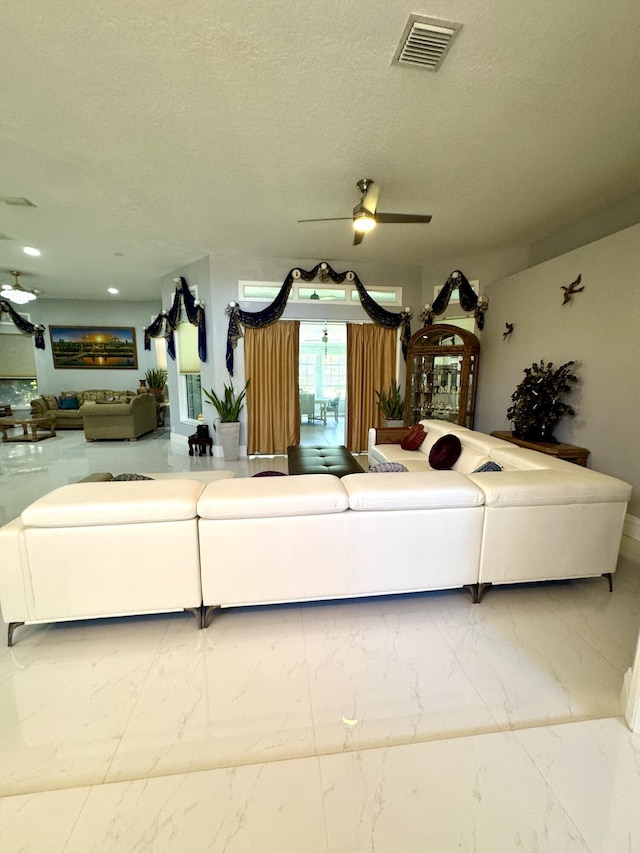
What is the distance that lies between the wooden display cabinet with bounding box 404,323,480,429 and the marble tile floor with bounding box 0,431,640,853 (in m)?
3.34

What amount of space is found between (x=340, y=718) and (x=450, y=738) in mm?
418

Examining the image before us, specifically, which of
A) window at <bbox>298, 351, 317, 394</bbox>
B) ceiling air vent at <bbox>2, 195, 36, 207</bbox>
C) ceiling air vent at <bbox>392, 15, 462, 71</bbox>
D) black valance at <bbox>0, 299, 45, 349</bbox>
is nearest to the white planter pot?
window at <bbox>298, 351, 317, 394</bbox>

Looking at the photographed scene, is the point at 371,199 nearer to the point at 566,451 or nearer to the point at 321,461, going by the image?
the point at 321,461

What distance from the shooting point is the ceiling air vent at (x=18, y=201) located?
3404mm

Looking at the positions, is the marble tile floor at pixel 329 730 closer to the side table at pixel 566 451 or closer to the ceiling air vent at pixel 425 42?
the side table at pixel 566 451

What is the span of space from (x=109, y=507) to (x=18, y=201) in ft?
12.2

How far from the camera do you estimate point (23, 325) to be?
304 inches

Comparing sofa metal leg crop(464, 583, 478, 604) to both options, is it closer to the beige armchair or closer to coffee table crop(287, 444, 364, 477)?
coffee table crop(287, 444, 364, 477)

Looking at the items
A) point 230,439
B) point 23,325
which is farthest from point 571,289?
point 23,325

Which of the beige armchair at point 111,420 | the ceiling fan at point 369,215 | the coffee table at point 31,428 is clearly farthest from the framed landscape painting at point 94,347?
the ceiling fan at point 369,215

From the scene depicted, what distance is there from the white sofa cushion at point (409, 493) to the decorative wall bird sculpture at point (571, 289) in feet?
9.63

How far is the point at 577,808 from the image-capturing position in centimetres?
111

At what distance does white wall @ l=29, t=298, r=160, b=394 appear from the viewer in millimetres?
8555

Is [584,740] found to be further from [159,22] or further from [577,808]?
[159,22]
